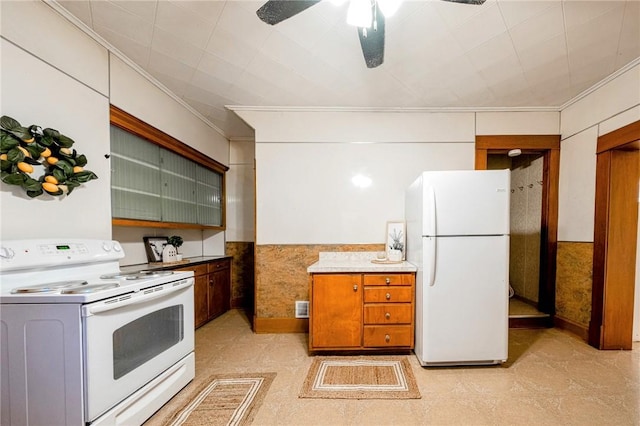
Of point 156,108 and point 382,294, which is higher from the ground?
point 156,108

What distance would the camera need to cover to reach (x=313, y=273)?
237 centimetres

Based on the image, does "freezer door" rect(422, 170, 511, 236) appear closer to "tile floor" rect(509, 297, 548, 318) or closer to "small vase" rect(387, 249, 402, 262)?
"small vase" rect(387, 249, 402, 262)

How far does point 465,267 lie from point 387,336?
930mm

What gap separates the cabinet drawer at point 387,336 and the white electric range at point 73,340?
5.37 feet

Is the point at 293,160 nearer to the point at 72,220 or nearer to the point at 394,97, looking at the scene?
the point at 394,97

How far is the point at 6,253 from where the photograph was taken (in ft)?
4.29

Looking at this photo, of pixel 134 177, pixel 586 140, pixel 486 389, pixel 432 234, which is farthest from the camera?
pixel 586 140

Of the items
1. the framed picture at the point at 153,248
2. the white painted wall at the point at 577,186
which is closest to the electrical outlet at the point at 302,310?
the framed picture at the point at 153,248

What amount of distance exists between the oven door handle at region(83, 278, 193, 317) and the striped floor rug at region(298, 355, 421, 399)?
1.16m

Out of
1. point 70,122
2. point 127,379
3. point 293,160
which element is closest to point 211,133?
point 293,160

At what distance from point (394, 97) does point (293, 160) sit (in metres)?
1.30

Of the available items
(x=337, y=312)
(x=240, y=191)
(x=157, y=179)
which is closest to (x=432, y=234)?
(x=337, y=312)

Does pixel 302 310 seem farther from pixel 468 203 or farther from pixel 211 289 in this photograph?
pixel 468 203

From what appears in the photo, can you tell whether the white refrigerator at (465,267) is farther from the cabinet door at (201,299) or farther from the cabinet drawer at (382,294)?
the cabinet door at (201,299)
